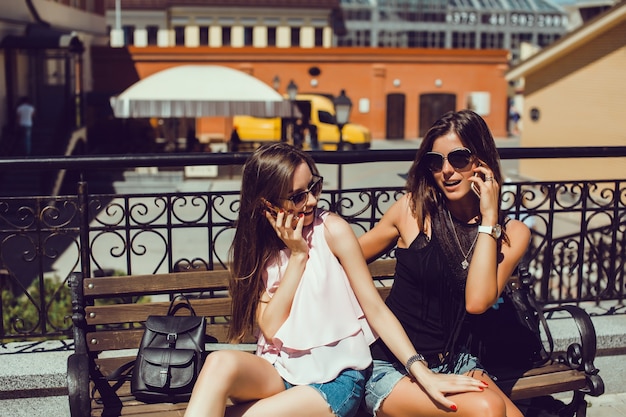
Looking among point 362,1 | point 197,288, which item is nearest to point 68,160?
point 197,288

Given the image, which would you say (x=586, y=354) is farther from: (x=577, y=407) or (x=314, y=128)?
(x=314, y=128)

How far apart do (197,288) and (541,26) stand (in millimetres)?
73704

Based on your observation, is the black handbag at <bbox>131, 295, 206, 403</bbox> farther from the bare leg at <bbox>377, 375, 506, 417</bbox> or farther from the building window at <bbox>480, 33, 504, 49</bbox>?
the building window at <bbox>480, 33, 504, 49</bbox>

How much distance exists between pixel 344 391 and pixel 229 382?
0.46 m

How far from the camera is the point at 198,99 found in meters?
22.6

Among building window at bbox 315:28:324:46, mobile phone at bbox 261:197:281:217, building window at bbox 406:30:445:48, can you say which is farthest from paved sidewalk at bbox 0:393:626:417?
building window at bbox 406:30:445:48

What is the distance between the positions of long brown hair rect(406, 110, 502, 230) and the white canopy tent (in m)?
18.9

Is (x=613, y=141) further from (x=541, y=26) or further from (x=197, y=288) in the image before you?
(x=541, y=26)

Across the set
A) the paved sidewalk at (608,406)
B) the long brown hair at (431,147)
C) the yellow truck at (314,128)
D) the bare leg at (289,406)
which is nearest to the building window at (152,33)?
the yellow truck at (314,128)

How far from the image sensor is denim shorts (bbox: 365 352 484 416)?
3148mm

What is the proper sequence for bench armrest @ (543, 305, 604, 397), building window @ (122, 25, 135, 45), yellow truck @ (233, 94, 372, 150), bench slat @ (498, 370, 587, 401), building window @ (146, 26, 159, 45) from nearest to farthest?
1. bench slat @ (498, 370, 587, 401)
2. bench armrest @ (543, 305, 604, 397)
3. yellow truck @ (233, 94, 372, 150)
4. building window @ (146, 26, 159, 45)
5. building window @ (122, 25, 135, 45)

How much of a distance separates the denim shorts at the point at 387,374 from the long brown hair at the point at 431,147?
590mm

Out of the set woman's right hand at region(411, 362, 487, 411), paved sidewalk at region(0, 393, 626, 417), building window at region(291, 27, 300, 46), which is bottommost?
paved sidewalk at region(0, 393, 626, 417)

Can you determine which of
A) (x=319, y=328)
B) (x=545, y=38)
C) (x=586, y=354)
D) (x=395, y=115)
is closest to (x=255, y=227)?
(x=319, y=328)
